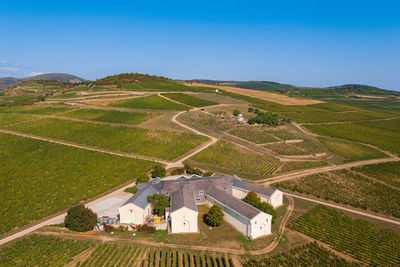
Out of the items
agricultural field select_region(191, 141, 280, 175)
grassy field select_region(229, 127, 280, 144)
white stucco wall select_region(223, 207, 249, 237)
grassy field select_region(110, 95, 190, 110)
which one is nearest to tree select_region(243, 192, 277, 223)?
white stucco wall select_region(223, 207, 249, 237)

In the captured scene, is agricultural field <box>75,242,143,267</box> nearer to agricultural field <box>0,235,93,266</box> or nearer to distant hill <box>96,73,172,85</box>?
agricultural field <box>0,235,93,266</box>

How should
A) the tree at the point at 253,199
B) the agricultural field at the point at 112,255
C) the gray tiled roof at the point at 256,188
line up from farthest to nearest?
the gray tiled roof at the point at 256,188
the tree at the point at 253,199
the agricultural field at the point at 112,255

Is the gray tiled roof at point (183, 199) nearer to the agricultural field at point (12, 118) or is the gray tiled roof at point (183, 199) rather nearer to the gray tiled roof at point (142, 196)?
the gray tiled roof at point (142, 196)

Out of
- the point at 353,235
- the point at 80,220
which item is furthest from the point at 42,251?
the point at 353,235

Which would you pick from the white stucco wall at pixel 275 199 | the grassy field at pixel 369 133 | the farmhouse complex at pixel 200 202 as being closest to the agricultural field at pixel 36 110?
the farmhouse complex at pixel 200 202

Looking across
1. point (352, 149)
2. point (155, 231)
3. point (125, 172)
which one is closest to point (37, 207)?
point (125, 172)

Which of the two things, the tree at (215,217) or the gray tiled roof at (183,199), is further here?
the tree at (215,217)
